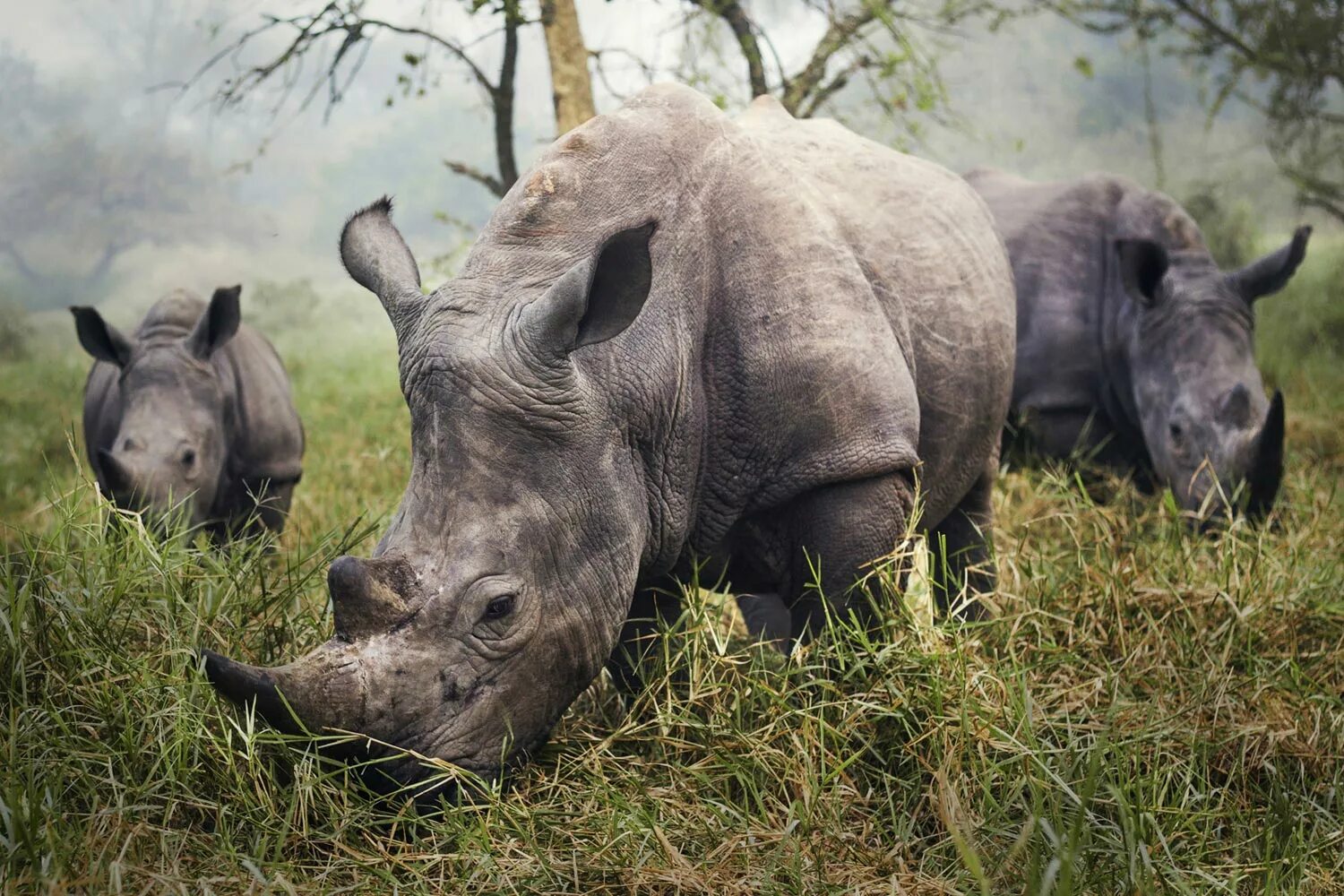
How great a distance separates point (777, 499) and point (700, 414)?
13.0 inches

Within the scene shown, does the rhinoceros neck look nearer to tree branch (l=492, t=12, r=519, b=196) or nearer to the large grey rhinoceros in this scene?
the large grey rhinoceros

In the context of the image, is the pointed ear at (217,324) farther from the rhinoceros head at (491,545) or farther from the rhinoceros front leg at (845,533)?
the rhinoceros front leg at (845,533)

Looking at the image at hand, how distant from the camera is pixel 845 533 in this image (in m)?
3.81

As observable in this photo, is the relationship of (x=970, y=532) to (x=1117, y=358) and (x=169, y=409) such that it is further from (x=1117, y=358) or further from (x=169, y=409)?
(x=169, y=409)

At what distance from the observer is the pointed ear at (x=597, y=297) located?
318cm

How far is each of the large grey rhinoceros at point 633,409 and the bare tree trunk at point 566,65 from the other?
2.36 meters

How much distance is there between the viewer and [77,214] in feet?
48.4

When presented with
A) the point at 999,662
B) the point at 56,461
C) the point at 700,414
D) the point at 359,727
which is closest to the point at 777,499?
the point at 700,414

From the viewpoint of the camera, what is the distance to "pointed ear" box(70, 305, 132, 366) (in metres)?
6.54

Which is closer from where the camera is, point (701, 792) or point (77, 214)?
point (701, 792)

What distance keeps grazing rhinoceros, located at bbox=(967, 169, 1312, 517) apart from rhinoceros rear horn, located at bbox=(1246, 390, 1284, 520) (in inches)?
12.3

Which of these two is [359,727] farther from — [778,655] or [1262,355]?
[1262,355]

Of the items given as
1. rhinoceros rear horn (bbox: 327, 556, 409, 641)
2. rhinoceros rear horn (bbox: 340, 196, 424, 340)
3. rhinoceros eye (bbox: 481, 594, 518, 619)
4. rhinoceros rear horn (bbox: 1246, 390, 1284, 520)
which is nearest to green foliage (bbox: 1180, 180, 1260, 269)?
rhinoceros rear horn (bbox: 1246, 390, 1284, 520)

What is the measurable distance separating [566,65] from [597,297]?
388 centimetres
